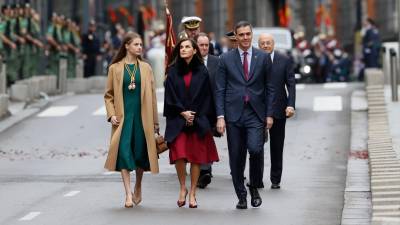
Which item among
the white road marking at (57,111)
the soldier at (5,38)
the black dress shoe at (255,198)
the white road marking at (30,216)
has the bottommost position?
the white road marking at (57,111)

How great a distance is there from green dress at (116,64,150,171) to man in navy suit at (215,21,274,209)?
867 mm

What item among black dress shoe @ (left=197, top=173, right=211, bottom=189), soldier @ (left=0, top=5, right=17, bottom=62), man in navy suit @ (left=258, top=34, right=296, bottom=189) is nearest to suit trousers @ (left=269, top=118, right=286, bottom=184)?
man in navy suit @ (left=258, top=34, right=296, bottom=189)

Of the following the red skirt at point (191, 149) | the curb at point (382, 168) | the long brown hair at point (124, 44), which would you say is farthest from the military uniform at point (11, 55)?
the red skirt at point (191, 149)

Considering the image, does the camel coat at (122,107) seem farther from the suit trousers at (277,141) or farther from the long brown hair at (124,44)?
the suit trousers at (277,141)

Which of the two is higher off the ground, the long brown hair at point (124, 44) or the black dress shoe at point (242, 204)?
the long brown hair at point (124, 44)

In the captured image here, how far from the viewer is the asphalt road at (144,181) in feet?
48.3

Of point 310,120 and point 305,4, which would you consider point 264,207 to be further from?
point 305,4

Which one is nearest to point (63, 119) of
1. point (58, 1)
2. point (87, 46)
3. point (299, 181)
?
point (299, 181)

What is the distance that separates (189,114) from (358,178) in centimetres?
294

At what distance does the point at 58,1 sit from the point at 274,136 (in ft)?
115

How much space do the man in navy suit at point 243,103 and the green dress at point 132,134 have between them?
34.1 inches

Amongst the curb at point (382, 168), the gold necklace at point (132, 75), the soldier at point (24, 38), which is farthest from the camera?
the soldier at point (24, 38)

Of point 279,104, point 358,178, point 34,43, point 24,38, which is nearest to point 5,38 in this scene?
point 24,38

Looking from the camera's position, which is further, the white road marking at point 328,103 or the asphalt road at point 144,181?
the white road marking at point 328,103
